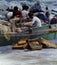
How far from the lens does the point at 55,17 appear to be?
23.9 feet

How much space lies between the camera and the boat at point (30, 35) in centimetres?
700

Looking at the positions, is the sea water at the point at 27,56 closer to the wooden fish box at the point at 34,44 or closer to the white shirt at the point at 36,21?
the wooden fish box at the point at 34,44

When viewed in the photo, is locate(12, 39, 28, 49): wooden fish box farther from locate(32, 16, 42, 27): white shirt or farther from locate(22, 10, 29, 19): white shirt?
locate(22, 10, 29, 19): white shirt

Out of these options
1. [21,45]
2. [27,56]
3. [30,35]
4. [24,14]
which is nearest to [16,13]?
[24,14]

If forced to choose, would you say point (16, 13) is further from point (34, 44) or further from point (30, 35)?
point (34, 44)

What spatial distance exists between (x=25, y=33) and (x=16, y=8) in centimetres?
63

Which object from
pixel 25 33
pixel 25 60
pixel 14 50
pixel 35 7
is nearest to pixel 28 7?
pixel 35 7

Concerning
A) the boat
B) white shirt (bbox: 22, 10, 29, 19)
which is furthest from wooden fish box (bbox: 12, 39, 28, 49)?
white shirt (bbox: 22, 10, 29, 19)

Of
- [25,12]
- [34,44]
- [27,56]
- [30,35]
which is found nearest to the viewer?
[27,56]

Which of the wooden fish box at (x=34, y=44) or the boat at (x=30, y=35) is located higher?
the boat at (x=30, y=35)

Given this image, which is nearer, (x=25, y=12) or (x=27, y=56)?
(x=27, y=56)

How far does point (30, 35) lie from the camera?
705 centimetres

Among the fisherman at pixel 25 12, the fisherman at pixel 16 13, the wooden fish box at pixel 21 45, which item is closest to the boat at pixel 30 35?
the wooden fish box at pixel 21 45

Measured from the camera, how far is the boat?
276 inches
